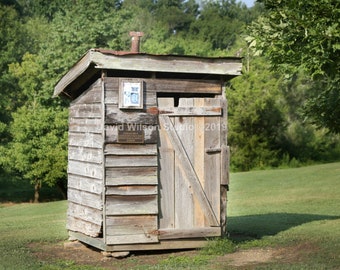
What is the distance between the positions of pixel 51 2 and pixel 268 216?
64.1m

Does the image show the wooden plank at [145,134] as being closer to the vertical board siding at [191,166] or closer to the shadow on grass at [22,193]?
the vertical board siding at [191,166]

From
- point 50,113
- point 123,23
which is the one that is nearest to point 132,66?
point 50,113

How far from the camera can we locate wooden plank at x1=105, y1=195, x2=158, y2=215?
12491 millimetres

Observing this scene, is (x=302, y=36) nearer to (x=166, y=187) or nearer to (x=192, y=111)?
(x=192, y=111)

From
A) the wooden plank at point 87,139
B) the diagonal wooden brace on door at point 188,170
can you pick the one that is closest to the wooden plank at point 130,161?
the wooden plank at point 87,139

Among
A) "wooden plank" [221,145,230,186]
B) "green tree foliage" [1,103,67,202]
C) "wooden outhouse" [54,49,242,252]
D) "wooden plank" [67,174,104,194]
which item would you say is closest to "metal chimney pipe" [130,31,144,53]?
"wooden outhouse" [54,49,242,252]

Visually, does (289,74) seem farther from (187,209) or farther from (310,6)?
(187,209)

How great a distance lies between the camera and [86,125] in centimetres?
1353

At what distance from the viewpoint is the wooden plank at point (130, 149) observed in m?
12.5

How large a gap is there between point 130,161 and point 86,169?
1.27 meters

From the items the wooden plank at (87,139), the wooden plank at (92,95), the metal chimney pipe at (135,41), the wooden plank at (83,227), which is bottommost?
the wooden plank at (83,227)

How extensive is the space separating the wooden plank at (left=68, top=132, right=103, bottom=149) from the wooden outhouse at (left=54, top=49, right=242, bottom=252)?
2 centimetres

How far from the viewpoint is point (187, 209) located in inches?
515

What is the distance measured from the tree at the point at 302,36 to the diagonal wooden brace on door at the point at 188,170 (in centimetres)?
211
